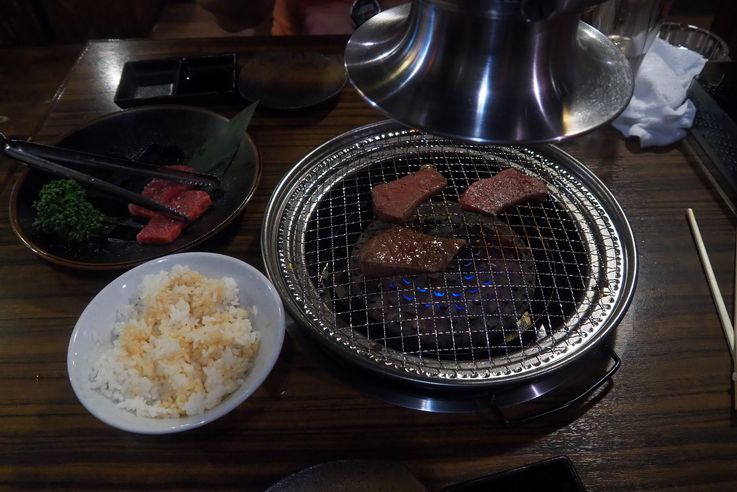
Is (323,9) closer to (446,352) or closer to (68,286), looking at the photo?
(68,286)

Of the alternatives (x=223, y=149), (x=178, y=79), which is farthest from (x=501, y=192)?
A: (x=178, y=79)

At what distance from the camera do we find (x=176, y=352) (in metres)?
1.59

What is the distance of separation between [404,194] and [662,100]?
148cm

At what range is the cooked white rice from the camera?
5.01 feet

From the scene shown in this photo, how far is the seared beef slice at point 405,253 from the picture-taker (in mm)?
1871

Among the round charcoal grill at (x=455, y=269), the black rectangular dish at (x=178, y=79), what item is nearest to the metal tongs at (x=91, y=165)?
the round charcoal grill at (x=455, y=269)

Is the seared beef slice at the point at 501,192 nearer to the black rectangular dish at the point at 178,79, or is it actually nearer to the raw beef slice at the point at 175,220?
the raw beef slice at the point at 175,220

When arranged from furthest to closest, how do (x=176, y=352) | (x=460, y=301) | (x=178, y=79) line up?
(x=178, y=79) < (x=460, y=301) < (x=176, y=352)

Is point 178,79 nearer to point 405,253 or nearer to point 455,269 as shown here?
point 405,253

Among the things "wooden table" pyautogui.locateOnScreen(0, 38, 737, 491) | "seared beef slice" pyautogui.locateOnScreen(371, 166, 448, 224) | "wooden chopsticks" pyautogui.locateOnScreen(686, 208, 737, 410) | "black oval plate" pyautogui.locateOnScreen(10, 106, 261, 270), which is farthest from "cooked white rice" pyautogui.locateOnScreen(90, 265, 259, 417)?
"wooden chopsticks" pyautogui.locateOnScreen(686, 208, 737, 410)

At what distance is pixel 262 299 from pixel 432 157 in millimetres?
1113

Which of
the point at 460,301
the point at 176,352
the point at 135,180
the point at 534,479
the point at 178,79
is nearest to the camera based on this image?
the point at 534,479

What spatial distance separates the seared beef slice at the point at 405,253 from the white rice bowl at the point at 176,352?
40 centimetres

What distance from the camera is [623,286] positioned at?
6.09ft
